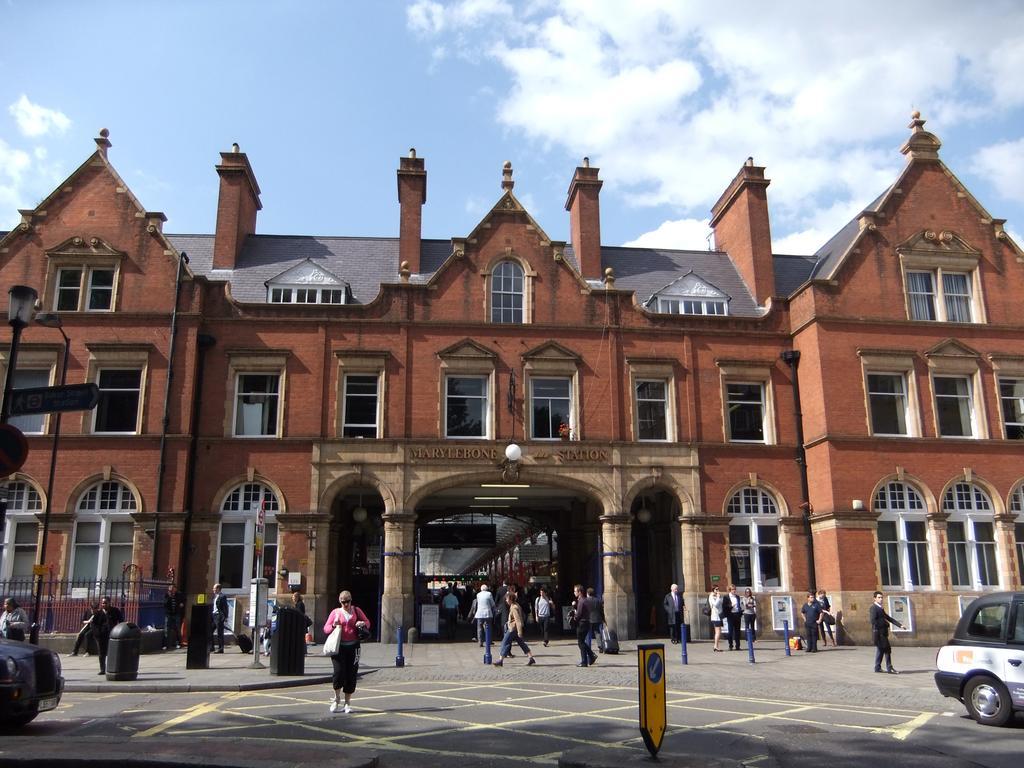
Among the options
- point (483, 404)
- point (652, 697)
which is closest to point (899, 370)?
point (483, 404)

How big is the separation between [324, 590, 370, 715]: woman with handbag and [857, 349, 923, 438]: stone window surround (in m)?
19.5

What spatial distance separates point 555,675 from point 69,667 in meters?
10.3

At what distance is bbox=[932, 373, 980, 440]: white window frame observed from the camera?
27.5 meters

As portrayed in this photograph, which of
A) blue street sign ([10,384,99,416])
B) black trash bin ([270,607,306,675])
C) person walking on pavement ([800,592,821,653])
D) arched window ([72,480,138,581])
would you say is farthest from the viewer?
arched window ([72,480,138,581])

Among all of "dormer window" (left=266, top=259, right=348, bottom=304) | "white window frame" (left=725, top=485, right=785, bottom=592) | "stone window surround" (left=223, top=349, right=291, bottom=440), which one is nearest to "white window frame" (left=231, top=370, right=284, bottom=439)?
"stone window surround" (left=223, top=349, right=291, bottom=440)

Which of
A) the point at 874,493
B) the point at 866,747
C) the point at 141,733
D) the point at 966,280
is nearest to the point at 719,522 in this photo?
the point at 874,493

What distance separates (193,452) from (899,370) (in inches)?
857

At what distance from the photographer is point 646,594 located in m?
31.1

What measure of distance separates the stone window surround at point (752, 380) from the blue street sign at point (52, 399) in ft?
68.9

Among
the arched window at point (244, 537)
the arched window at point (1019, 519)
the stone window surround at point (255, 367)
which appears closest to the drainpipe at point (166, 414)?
the stone window surround at point (255, 367)

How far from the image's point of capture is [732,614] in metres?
23.3

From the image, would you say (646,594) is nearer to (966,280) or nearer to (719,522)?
(719,522)

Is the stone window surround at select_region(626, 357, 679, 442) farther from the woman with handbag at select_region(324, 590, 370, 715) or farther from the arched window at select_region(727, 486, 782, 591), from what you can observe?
the woman with handbag at select_region(324, 590, 370, 715)

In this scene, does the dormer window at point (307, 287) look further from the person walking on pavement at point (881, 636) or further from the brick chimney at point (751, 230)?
the person walking on pavement at point (881, 636)
